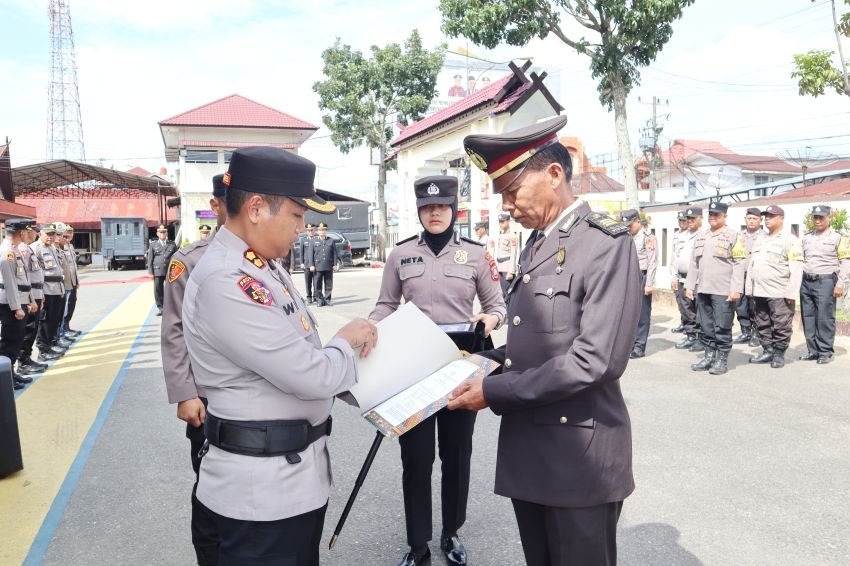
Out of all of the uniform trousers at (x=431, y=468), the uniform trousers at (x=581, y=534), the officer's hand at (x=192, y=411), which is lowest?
the uniform trousers at (x=431, y=468)

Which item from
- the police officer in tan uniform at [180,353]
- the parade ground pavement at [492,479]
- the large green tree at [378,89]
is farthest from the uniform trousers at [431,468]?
the large green tree at [378,89]

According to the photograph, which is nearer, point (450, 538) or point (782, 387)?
point (450, 538)

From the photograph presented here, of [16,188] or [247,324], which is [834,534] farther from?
[16,188]

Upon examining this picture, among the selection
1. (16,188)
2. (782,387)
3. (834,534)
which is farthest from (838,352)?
(16,188)

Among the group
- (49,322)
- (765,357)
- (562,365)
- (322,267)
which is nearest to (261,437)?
(562,365)

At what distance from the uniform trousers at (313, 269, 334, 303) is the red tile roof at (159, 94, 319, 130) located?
18694 mm

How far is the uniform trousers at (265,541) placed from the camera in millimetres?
1814

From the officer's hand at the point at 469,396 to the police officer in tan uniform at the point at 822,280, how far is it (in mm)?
7169

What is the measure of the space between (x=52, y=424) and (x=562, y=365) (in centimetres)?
538

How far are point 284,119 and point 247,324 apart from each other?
32.0 metres

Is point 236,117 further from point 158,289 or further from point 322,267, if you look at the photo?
point 158,289

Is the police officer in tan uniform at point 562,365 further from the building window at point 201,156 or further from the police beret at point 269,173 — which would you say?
the building window at point 201,156

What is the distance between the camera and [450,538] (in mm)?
3154

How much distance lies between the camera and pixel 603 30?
13.4 meters
